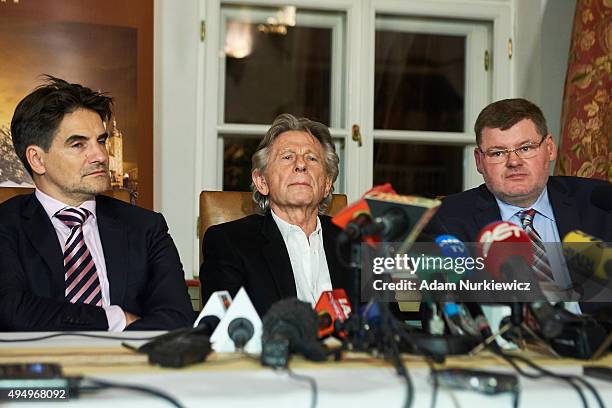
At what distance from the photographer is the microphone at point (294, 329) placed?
4.09 ft

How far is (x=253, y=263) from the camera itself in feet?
7.43

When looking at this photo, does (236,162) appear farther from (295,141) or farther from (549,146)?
(549,146)

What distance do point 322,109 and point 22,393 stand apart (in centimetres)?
297

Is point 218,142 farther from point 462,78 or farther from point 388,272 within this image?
point 388,272

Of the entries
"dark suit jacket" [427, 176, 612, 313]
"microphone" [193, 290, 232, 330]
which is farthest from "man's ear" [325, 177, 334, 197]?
"microphone" [193, 290, 232, 330]

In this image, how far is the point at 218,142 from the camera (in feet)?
12.2

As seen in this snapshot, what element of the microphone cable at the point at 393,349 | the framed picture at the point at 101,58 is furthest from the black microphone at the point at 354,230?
the framed picture at the point at 101,58

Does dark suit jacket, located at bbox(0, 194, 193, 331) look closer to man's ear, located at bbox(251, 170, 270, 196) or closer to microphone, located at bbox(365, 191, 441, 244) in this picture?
man's ear, located at bbox(251, 170, 270, 196)

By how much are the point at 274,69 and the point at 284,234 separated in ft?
5.31

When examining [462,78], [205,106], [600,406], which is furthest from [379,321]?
[462,78]

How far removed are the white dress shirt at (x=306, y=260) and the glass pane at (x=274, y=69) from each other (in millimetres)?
1449

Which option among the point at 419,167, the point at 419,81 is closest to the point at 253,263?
the point at 419,167

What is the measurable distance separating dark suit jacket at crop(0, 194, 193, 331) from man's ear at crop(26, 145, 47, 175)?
0.27ft

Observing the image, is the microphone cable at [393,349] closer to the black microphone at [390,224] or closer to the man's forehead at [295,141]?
the black microphone at [390,224]
